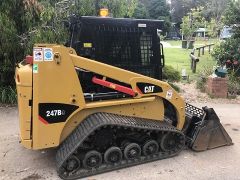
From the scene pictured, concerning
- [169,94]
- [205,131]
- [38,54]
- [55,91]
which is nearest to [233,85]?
[205,131]

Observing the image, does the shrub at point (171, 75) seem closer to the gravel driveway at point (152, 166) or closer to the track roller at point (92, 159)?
the gravel driveway at point (152, 166)

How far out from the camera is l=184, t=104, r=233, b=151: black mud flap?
5676 mm

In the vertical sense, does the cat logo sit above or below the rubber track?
above

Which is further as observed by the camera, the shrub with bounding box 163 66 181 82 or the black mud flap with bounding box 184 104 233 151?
the shrub with bounding box 163 66 181 82

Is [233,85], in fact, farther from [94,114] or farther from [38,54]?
[38,54]

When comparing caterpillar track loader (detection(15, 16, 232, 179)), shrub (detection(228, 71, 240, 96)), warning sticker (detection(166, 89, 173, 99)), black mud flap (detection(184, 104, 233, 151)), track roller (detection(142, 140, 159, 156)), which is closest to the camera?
caterpillar track loader (detection(15, 16, 232, 179))

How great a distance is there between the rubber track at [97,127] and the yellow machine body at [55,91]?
13cm

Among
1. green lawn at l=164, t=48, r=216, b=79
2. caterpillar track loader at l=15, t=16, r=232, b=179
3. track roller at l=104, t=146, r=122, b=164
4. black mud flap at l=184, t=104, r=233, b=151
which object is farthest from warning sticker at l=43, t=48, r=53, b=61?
green lawn at l=164, t=48, r=216, b=79

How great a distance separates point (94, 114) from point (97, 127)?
1.21ft

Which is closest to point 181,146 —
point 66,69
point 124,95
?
point 124,95

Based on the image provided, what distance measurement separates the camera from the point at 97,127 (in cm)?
472

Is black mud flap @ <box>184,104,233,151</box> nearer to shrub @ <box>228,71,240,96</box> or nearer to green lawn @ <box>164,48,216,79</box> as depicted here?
shrub @ <box>228,71,240,96</box>

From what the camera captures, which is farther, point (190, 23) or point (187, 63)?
point (190, 23)

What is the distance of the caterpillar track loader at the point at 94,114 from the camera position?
4652 mm
